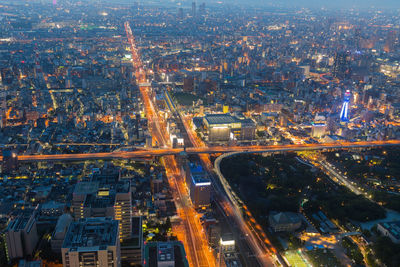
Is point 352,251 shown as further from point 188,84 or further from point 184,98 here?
point 188,84

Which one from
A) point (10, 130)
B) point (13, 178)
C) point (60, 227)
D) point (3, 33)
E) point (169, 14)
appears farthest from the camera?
point (169, 14)

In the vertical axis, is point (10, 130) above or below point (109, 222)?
below

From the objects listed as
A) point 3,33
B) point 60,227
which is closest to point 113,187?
point 60,227

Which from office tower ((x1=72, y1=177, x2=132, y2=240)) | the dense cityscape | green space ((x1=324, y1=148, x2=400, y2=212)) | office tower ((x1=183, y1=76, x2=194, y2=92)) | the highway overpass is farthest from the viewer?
office tower ((x1=183, y1=76, x2=194, y2=92))

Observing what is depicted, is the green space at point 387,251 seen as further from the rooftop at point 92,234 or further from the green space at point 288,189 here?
the rooftop at point 92,234

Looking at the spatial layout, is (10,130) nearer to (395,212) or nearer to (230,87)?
(230,87)

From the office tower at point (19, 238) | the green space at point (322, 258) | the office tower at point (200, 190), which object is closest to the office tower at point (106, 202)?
the office tower at point (19, 238)

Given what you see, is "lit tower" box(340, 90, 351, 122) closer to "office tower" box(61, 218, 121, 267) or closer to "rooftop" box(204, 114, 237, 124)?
"rooftop" box(204, 114, 237, 124)

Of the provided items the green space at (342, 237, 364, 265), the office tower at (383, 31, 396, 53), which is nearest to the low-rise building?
the green space at (342, 237, 364, 265)
